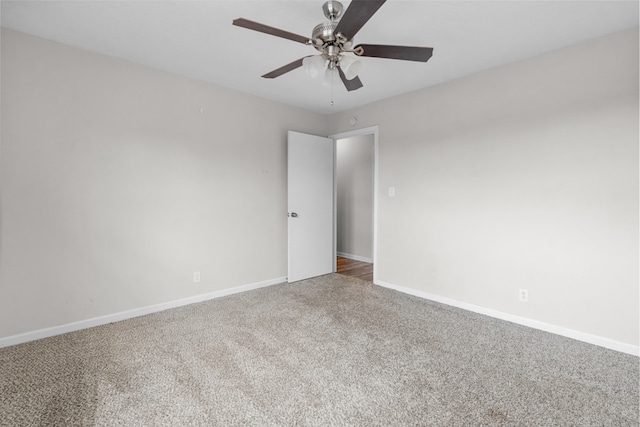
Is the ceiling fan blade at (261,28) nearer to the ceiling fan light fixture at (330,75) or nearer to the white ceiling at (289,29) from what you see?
the ceiling fan light fixture at (330,75)

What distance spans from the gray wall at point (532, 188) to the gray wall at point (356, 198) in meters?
1.68

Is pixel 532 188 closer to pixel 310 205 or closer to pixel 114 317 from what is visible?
pixel 310 205

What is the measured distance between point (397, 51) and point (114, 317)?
3209mm

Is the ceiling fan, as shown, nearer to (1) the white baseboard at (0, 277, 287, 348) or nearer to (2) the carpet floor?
(2) the carpet floor

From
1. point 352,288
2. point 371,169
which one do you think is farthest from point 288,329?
point 371,169

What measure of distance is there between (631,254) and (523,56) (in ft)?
5.95

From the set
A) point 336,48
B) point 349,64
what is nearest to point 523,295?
point 349,64

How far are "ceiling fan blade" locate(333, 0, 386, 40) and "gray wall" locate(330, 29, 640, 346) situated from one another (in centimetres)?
196

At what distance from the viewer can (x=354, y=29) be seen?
1607mm

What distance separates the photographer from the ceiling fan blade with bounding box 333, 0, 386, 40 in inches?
53.8

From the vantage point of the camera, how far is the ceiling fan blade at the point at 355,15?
4.48 ft

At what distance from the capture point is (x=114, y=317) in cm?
279

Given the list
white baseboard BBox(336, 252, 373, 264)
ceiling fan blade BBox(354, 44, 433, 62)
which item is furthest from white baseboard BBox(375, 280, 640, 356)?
ceiling fan blade BBox(354, 44, 433, 62)

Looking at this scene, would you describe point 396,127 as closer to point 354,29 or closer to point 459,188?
point 459,188
